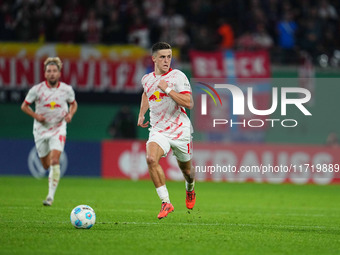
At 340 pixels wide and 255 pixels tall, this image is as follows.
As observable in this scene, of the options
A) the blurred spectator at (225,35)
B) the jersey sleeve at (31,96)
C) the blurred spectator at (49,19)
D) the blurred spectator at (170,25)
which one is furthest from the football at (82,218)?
the blurred spectator at (225,35)

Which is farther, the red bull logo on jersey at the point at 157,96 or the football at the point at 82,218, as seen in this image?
the red bull logo on jersey at the point at 157,96

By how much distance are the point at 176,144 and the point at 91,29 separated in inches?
503

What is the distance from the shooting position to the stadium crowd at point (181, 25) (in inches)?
903

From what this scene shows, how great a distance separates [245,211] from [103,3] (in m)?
11.9

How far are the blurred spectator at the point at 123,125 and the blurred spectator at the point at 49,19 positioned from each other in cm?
309

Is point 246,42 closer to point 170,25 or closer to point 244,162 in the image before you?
point 170,25

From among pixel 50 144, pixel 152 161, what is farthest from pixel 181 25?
pixel 152 161

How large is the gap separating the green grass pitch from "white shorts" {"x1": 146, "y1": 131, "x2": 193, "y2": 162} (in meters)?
0.94

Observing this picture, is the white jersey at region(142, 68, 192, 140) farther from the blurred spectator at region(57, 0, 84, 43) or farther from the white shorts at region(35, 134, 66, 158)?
the blurred spectator at region(57, 0, 84, 43)

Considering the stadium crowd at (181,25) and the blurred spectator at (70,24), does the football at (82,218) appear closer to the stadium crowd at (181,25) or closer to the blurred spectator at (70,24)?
the stadium crowd at (181,25)

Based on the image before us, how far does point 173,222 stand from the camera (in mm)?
10742

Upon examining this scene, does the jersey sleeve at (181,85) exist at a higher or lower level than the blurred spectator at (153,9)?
lower

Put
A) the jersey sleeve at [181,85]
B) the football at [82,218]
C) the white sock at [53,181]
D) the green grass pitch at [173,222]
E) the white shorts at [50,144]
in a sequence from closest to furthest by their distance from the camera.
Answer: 1. the green grass pitch at [173,222]
2. the football at [82,218]
3. the jersey sleeve at [181,85]
4. the white sock at [53,181]
5. the white shorts at [50,144]

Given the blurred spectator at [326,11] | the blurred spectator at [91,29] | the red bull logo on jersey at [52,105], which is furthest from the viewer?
the blurred spectator at [326,11]
